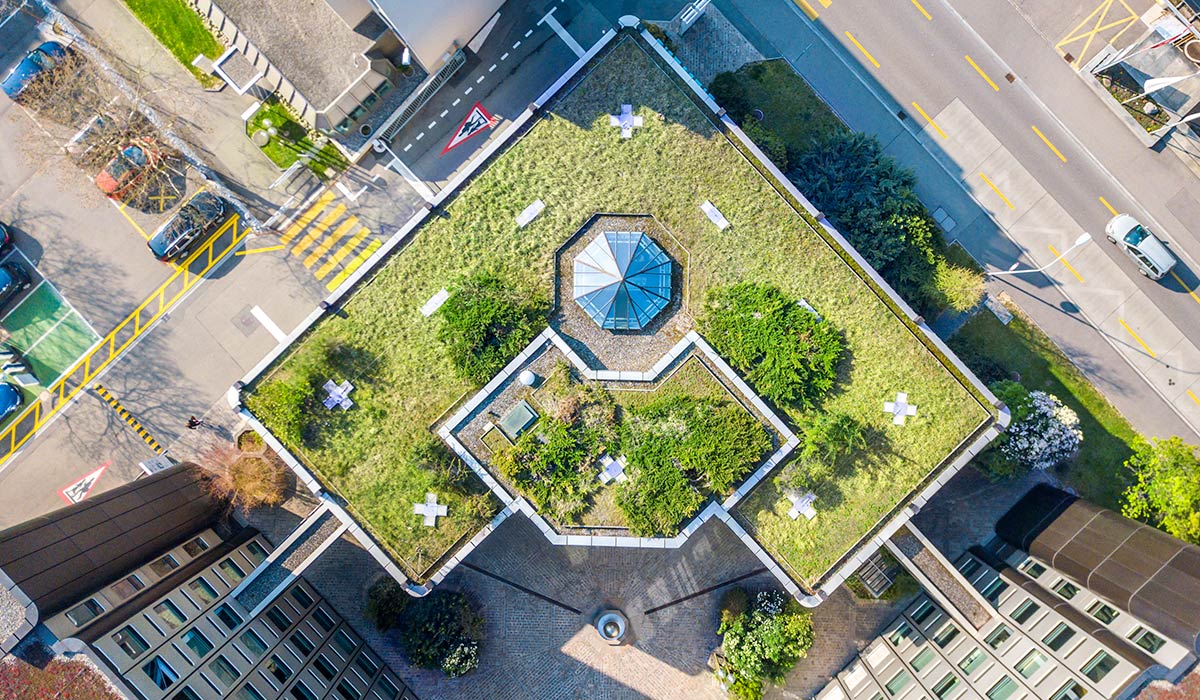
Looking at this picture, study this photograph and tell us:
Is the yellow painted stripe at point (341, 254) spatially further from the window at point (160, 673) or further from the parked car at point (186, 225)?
the window at point (160, 673)

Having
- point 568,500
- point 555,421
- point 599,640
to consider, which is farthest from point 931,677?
point 555,421

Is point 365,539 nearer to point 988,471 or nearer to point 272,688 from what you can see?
point 272,688

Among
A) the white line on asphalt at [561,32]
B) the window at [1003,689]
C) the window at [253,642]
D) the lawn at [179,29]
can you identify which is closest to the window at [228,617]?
the window at [253,642]

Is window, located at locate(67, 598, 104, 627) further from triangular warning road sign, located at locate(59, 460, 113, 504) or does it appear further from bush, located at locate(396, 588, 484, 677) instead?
bush, located at locate(396, 588, 484, 677)

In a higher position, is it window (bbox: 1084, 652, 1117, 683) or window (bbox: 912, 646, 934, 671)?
window (bbox: 912, 646, 934, 671)

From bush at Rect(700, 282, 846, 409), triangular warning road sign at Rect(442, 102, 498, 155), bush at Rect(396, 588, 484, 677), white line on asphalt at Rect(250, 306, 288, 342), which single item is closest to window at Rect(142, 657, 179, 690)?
bush at Rect(396, 588, 484, 677)

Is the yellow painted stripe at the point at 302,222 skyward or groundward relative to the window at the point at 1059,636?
skyward

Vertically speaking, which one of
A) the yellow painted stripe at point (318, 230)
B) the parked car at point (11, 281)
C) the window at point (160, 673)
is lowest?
the window at point (160, 673)
